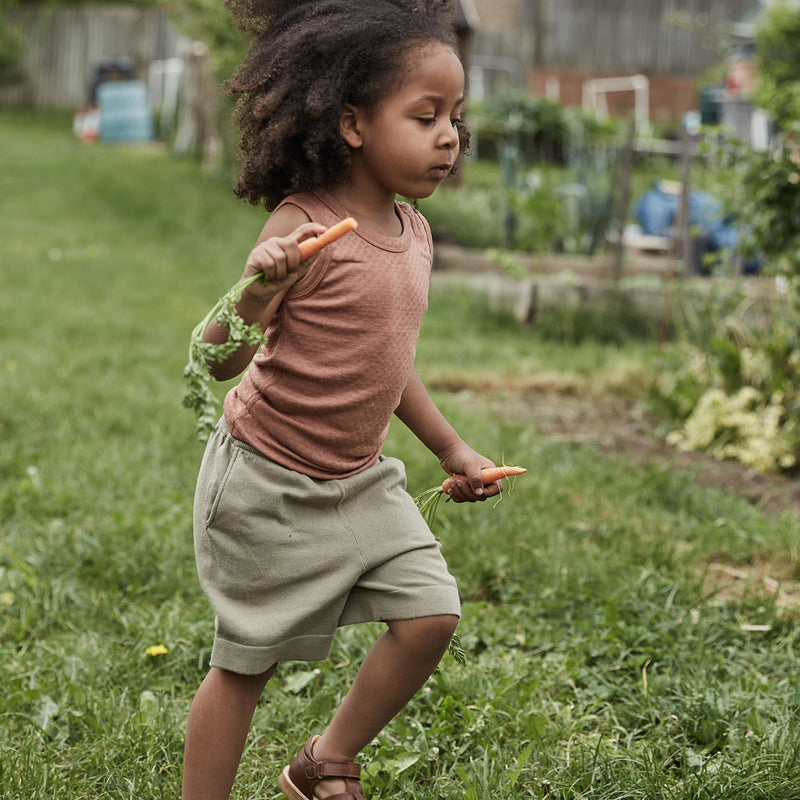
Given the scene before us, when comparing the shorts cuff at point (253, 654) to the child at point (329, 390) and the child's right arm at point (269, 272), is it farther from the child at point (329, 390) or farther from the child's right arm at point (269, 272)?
the child's right arm at point (269, 272)

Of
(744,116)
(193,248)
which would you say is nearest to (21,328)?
(193,248)

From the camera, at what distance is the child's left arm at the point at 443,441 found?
2.24 m

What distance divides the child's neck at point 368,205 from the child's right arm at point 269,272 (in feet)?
0.34

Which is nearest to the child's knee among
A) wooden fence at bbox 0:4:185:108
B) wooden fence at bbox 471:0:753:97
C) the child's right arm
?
the child's right arm

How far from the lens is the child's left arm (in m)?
2.24

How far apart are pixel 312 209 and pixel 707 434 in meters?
3.35

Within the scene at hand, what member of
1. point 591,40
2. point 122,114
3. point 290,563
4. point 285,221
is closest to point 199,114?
point 122,114

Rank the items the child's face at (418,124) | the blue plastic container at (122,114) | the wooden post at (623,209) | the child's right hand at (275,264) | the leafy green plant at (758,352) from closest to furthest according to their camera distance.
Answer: the child's right hand at (275,264) → the child's face at (418,124) → the leafy green plant at (758,352) → the wooden post at (623,209) → the blue plastic container at (122,114)

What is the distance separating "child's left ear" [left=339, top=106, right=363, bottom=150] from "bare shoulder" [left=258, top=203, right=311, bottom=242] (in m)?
0.15

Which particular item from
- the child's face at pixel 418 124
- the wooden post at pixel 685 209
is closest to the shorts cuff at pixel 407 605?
the child's face at pixel 418 124

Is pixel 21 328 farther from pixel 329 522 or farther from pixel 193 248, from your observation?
pixel 329 522

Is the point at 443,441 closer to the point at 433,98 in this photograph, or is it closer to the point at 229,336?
the point at 229,336

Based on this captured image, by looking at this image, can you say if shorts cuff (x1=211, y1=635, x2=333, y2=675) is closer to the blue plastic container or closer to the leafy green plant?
the leafy green plant

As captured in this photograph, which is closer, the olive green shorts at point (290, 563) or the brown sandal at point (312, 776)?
the olive green shorts at point (290, 563)
